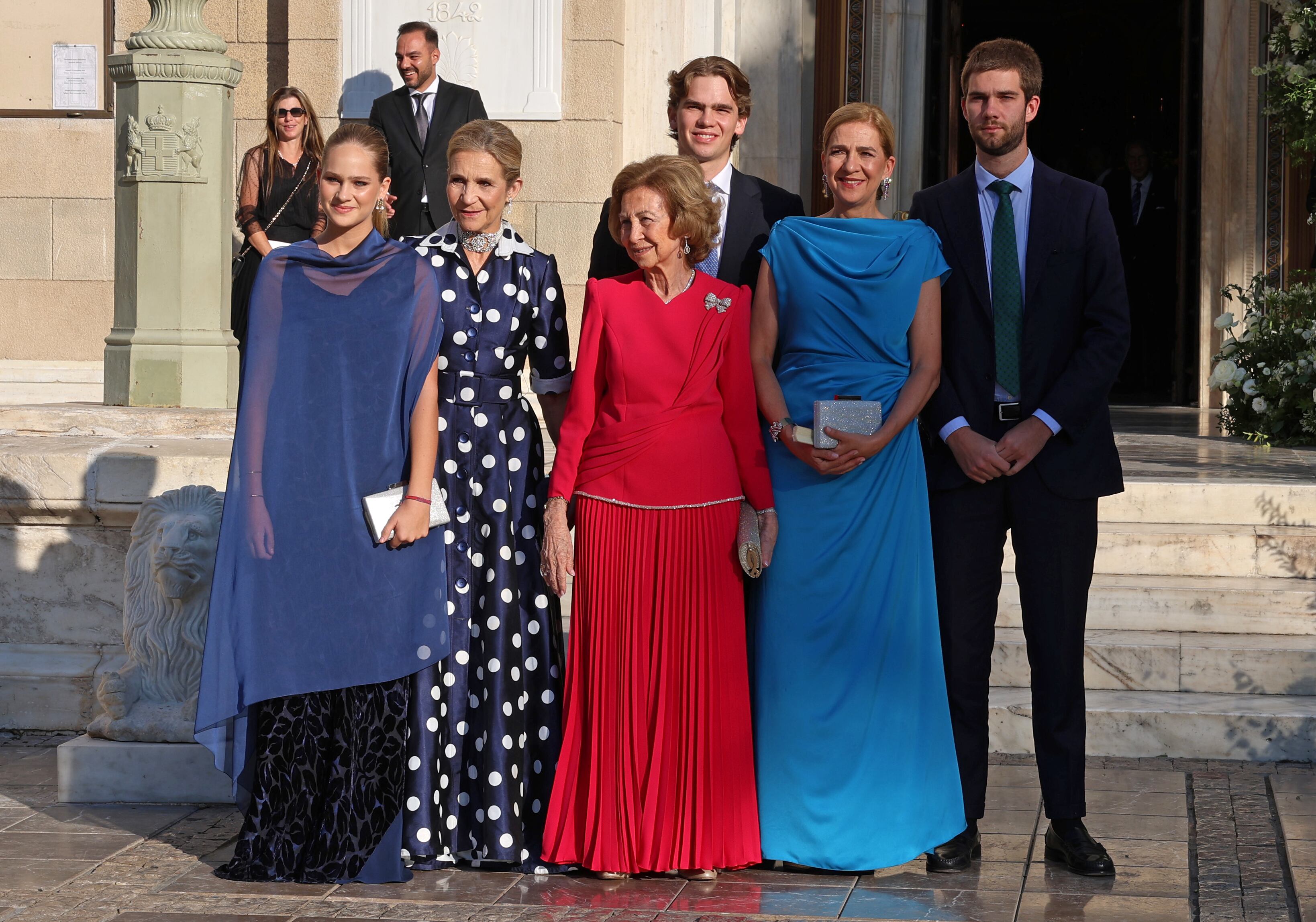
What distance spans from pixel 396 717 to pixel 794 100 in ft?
23.8

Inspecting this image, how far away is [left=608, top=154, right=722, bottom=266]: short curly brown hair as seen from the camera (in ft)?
13.8

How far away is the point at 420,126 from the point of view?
26.0 feet

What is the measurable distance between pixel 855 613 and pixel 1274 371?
5370 mm

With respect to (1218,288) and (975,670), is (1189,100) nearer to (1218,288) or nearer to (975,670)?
(1218,288)

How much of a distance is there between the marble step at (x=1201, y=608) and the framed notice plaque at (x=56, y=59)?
7106mm

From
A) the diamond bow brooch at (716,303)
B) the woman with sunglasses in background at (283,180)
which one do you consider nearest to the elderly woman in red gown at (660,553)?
the diamond bow brooch at (716,303)

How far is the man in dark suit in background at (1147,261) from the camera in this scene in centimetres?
1339

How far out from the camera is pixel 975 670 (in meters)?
4.41

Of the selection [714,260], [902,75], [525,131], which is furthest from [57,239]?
[714,260]

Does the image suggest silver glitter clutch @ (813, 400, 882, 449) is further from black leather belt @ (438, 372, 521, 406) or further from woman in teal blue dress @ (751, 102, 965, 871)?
black leather belt @ (438, 372, 521, 406)

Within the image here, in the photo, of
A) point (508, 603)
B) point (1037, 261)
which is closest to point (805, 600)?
point (508, 603)

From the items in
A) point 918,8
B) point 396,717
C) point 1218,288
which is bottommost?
point 396,717

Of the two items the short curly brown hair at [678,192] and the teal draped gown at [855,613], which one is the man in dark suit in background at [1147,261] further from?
the short curly brown hair at [678,192]

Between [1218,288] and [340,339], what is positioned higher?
[1218,288]
